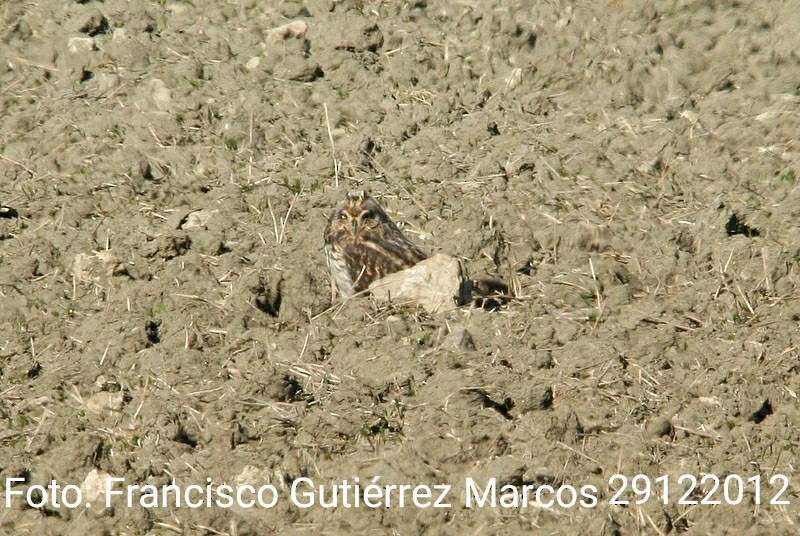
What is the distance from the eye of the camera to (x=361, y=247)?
754 centimetres

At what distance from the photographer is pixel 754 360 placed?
668 cm

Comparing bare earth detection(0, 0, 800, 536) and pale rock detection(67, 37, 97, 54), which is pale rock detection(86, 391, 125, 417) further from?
pale rock detection(67, 37, 97, 54)

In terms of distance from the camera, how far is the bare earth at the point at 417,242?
621 cm

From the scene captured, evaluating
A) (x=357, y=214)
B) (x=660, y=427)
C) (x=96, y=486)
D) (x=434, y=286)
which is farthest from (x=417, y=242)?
(x=96, y=486)

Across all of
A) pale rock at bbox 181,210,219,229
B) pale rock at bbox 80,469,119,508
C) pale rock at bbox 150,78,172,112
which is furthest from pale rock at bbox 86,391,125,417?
pale rock at bbox 150,78,172,112

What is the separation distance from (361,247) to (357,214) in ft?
0.73

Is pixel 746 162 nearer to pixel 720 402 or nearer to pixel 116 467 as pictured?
pixel 720 402

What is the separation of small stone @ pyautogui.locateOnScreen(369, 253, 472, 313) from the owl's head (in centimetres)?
49

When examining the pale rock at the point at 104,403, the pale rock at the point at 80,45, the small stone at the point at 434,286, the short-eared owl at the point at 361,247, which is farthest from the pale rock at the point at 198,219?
the pale rock at the point at 80,45

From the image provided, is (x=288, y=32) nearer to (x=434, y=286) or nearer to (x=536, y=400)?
(x=434, y=286)

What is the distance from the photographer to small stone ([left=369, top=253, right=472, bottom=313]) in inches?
279

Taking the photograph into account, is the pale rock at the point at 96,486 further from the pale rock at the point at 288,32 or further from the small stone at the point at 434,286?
the pale rock at the point at 288,32

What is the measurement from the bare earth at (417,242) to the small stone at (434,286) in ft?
0.38

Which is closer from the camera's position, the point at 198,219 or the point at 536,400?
the point at 536,400
